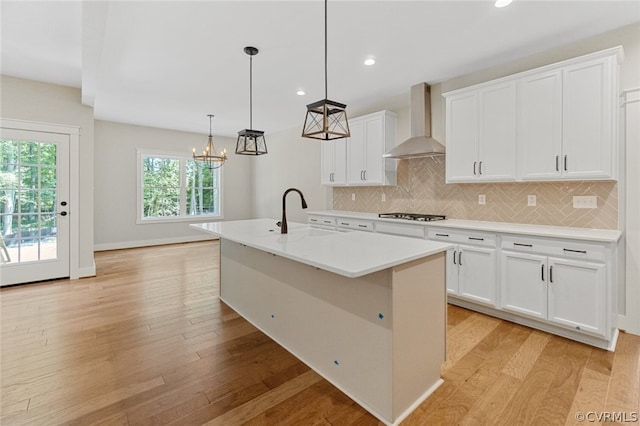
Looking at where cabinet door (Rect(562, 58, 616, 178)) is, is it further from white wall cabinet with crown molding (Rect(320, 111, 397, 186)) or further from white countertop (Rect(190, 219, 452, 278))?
white wall cabinet with crown molding (Rect(320, 111, 397, 186))

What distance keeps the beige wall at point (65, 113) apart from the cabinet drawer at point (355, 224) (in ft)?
12.2

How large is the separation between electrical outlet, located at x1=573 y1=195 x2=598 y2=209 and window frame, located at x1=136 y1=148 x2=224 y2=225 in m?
Answer: 6.95

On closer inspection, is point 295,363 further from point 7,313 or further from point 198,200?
point 198,200

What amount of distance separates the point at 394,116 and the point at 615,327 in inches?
132

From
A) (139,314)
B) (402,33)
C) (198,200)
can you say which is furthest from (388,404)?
(198,200)

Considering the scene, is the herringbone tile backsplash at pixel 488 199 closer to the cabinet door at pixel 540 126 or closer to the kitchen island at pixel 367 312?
the cabinet door at pixel 540 126

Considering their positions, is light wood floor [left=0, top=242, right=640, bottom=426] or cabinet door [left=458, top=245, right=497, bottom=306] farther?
cabinet door [left=458, top=245, right=497, bottom=306]

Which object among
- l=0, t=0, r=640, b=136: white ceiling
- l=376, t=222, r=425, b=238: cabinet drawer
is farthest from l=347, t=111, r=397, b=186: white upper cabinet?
l=376, t=222, r=425, b=238: cabinet drawer

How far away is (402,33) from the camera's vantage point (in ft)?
9.07

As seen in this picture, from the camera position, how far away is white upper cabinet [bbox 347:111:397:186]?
4371 mm

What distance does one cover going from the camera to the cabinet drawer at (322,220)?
4801 millimetres

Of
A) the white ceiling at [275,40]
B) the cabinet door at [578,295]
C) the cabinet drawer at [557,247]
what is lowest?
the cabinet door at [578,295]

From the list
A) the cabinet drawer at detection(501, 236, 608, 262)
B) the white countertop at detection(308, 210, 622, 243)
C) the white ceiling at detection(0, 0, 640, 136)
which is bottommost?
the cabinet drawer at detection(501, 236, 608, 262)

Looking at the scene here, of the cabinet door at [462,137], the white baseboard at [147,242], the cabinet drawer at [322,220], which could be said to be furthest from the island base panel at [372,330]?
the white baseboard at [147,242]
